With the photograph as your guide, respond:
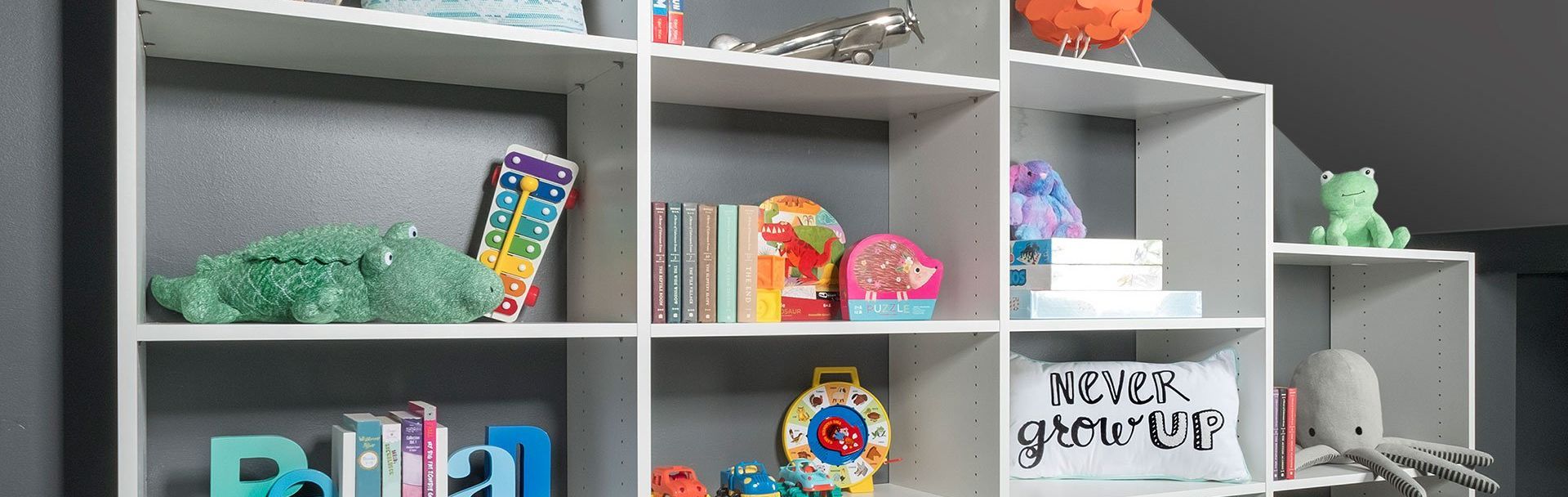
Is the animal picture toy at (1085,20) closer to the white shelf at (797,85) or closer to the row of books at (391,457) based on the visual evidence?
the white shelf at (797,85)

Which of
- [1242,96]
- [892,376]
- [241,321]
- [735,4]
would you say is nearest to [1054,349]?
[892,376]

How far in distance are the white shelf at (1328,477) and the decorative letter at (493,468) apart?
112cm

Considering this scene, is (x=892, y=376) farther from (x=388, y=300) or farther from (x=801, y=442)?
(x=388, y=300)

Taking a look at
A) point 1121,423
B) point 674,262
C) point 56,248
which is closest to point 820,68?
point 674,262

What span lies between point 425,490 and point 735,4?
0.80 meters

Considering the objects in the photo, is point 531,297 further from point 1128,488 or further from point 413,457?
point 1128,488

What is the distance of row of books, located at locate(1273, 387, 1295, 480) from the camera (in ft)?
5.92

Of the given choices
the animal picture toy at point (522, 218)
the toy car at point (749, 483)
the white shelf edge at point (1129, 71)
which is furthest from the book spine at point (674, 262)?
the white shelf edge at point (1129, 71)

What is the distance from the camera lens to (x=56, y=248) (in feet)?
4.33

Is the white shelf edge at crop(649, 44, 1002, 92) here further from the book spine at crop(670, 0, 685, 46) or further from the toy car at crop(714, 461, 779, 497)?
the toy car at crop(714, 461, 779, 497)

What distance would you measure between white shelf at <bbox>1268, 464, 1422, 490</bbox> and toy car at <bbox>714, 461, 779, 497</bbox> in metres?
0.78

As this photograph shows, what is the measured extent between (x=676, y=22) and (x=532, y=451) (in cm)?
56

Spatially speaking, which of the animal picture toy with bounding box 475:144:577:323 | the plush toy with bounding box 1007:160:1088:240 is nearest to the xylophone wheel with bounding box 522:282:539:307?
the animal picture toy with bounding box 475:144:577:323

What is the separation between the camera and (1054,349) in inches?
76.4
